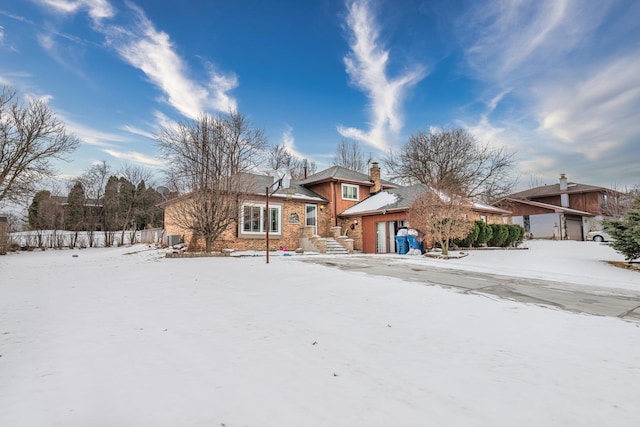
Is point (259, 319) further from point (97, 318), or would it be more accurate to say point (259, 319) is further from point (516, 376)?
point (516, 376)

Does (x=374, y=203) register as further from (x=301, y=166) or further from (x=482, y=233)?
(x=301, y=166)

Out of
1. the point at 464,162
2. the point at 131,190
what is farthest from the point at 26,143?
the point at 464,162

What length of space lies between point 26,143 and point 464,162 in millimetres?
31430

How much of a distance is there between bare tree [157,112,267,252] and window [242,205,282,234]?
75.4 inches

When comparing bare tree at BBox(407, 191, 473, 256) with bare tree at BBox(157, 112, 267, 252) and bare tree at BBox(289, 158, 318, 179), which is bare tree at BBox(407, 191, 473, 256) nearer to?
bare tree at BBox(157, 112, 267, 252)

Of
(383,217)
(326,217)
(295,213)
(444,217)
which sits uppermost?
(295,213)

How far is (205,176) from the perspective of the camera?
1227 centimetres

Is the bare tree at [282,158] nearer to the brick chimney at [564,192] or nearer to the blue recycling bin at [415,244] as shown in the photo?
the blue recycling bin at [415,244]

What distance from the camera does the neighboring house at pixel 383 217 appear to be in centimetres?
1620

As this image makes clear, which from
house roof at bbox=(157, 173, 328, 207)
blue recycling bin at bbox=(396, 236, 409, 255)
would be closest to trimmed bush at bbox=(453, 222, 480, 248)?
blue recycling bin at bbox=(396, 236, 409, 255)

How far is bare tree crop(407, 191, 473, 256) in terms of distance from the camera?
12688 millimetres

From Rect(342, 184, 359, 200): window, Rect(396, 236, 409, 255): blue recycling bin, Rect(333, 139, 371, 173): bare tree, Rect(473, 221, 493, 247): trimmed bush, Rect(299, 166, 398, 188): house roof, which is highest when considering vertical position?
Rect(333, 139, 371, 173): bare tree

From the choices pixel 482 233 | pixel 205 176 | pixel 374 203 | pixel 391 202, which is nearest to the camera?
pixel 205 176

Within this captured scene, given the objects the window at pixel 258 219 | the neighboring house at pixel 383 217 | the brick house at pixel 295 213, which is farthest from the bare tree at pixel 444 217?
the window at pixel 258 219
